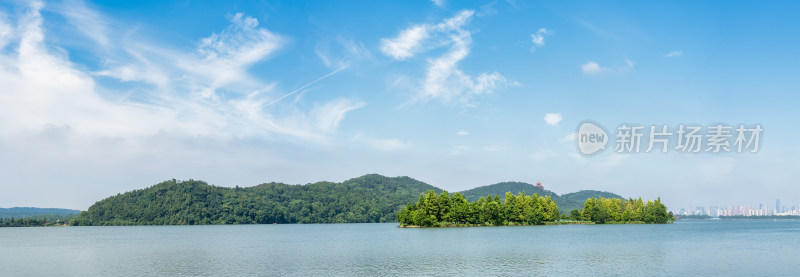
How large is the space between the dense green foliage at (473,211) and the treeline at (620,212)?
19.3 metres

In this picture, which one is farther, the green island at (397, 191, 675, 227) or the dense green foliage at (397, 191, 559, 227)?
the green island at (397, 191, 675, 227)

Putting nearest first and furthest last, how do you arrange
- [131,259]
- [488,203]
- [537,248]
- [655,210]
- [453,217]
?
[131,259] → [537,248] → [453,217] → [488,203] → [655,210]

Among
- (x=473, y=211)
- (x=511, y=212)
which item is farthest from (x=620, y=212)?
(x=473, y=211)

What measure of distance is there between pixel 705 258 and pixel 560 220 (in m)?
142

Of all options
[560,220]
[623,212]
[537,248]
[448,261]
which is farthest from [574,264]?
[623,212]

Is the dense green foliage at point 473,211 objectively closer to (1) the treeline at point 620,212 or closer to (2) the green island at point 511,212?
(2) the green island at point 511,212

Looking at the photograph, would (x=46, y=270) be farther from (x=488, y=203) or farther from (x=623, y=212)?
(x=623, y=212)

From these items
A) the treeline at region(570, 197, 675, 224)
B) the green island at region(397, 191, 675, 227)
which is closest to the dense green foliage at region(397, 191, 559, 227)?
the green island at region(397, 191, 675, 227)

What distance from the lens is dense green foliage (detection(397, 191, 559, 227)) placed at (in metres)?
139

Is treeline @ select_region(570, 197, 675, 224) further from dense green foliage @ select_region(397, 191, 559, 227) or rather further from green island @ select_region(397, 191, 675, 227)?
dense green foliage @ select_region(397, 191, 559, 227)

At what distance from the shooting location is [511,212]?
6206 inches

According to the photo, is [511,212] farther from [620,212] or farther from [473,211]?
[620,212]

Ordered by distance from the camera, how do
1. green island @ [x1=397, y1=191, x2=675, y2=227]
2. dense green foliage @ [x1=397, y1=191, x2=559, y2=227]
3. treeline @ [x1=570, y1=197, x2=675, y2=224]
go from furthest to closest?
treeline @ [x1=570, y1=197, x2=675, y2=224] < green island @ [x1=397, y1=191, x2=675, y2=227] < dense green foliage @ [x1=397, y1=191, x2=559, y2=227]

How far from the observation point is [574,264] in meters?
50.0
